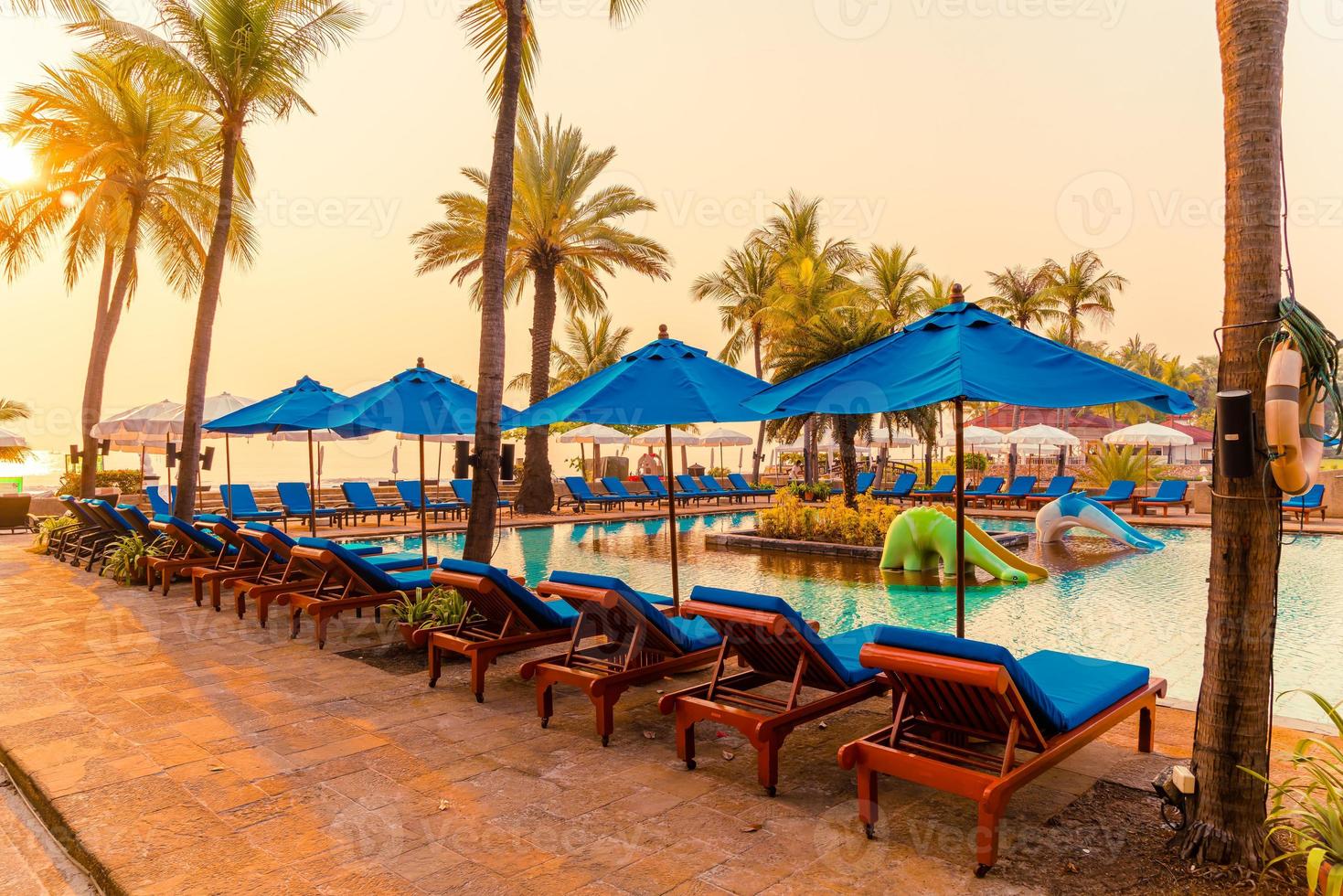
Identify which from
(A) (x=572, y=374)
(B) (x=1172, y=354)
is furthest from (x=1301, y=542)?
(B) (x=1172, y=354)

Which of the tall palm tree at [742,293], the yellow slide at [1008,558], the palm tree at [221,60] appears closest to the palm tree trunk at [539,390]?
the palm tree at [221,60]

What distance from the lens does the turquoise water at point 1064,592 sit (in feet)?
23.1

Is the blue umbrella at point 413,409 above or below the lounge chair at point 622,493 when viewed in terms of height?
above

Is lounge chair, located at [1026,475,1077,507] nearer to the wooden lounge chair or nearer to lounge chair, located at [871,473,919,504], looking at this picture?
lounge chair, located at [871,473,919,504]

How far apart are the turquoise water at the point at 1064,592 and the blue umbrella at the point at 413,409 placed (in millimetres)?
3563

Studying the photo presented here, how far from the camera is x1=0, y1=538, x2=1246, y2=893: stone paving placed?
302 centimetres

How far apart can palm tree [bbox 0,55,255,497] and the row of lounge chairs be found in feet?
36.2

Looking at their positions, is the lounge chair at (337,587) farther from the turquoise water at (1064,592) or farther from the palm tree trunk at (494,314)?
the turquoise water at (1064,592)

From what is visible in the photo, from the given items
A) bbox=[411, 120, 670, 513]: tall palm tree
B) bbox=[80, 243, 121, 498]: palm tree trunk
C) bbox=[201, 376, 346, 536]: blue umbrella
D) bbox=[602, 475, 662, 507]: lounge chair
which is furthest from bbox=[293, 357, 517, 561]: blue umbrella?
bbox=[602, 475, 662, 507]: lounge chair

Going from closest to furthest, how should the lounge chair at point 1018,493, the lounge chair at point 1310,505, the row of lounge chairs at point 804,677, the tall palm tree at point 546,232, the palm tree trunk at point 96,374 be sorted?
the row of lounge chairs at point 804,677 < the palm tree trunk at point 96,374 < the lounge chair at point 1310,505 < the tall palm tree at point 546,232 < the lounge chair at point 1018,493

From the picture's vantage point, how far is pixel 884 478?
32.7 m

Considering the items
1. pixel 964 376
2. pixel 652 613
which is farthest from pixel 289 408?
pixel 964 376

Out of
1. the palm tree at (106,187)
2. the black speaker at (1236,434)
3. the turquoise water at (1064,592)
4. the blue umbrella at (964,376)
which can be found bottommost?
the turquoise water at (1064,592)

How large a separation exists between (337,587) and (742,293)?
98.6ft
